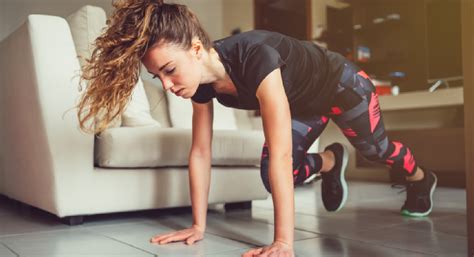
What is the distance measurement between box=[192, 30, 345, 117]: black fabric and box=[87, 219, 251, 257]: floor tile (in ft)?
1.31

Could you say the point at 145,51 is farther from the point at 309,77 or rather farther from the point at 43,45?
the point at 43,45

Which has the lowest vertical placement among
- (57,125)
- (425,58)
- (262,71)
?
(57,125)

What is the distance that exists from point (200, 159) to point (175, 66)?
0.38 meters

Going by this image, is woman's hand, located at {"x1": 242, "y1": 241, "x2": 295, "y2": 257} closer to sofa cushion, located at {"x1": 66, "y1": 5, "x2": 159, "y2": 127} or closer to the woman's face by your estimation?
the woman's face

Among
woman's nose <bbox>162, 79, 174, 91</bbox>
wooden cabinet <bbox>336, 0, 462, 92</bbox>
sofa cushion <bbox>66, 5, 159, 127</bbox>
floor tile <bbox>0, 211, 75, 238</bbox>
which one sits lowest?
floor tile <bbox>0, 211, 75, 238</bbox>

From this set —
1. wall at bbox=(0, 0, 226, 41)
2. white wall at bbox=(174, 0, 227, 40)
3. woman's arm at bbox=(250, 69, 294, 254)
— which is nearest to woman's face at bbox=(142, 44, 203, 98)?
woman's arm at bbox=(250, 69, 294, 254)

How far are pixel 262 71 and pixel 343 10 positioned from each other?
11.3ft

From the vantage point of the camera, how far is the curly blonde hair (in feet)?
3.39

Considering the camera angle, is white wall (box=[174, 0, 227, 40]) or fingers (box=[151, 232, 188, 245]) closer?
fingers (box=[151, 232, 188, 245])

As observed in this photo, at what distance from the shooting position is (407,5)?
12.4ft

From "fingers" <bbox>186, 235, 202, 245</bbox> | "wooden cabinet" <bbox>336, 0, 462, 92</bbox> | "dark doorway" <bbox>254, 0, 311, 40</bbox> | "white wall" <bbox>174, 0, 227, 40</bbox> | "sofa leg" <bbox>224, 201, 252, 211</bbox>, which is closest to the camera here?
"fingers" <bbox>186, 235, 202, 245</bbox>

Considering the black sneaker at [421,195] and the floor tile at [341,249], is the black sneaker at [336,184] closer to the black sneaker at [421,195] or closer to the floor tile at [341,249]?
the black sneaker at [421,195]

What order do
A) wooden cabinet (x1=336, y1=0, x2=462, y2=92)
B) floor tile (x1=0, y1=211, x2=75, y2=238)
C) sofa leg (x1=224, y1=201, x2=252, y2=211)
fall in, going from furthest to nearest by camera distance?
1. wooden cabinet (x1=336, y1=0, x2=462, y2=92)
2. sofa leg (x1=224, y1=201, x2=252, y2=211)
3. floor tile (x1=0, y1=211, x2=75, y2=238)

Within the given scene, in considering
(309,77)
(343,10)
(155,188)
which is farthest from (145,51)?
(343,10)
